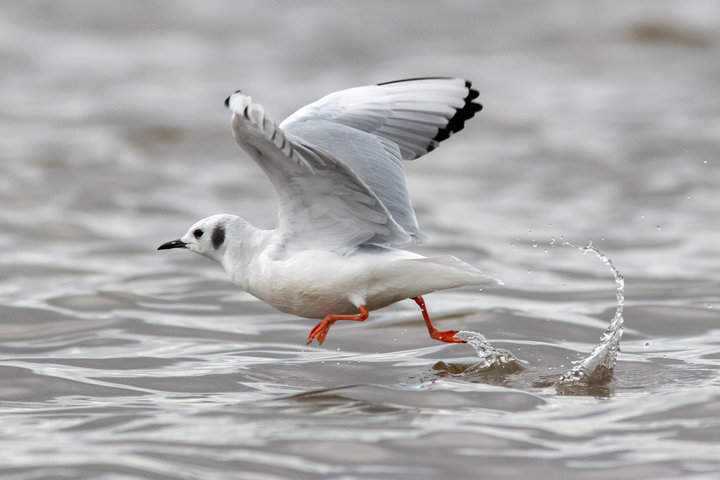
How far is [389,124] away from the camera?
22.3 feet

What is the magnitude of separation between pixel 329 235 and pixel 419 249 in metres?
4.71

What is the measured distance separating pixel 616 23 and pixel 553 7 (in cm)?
142

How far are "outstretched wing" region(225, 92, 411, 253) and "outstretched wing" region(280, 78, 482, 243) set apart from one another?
1.22 ft

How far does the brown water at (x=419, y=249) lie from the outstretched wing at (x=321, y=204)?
2.62ft

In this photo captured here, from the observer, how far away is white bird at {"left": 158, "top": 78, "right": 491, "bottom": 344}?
18.2 feet

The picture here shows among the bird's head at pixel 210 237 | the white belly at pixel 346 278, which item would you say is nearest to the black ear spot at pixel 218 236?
the bird's head at pixel 210 237

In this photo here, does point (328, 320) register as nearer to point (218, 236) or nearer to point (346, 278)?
point (346, 278)

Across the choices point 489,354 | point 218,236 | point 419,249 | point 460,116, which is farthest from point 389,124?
point 419,249

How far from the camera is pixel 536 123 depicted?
49.9 ft

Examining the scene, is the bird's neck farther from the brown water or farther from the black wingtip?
the black wingtip

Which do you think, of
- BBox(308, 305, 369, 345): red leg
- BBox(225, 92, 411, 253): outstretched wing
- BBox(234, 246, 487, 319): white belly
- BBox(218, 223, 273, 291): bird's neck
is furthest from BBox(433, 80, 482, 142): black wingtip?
BBox(308, 305, 369, 345): red leg

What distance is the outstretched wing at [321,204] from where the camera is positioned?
541cm

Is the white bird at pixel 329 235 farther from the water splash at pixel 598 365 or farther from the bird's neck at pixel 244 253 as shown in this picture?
the water splash at pixel 598 365

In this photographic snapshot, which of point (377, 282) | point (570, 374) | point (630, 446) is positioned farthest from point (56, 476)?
point (570, 374)
